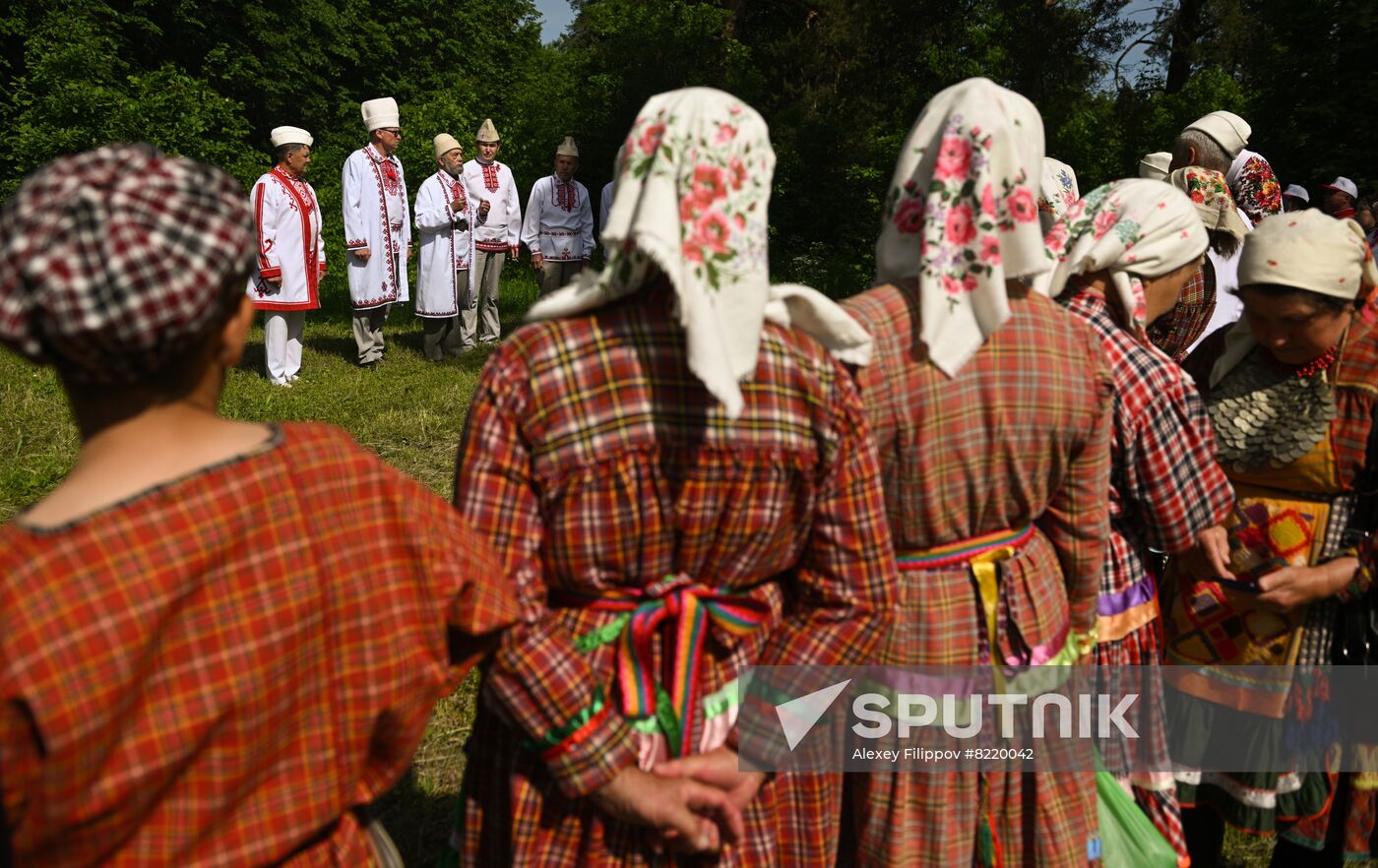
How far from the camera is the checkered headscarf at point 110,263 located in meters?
1.16

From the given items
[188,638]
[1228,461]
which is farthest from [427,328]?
[188,638]

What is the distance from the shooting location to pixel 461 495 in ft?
5.20

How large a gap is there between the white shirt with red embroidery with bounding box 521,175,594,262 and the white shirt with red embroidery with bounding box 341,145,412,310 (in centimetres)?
217

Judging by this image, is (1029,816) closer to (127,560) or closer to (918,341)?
(918,341)

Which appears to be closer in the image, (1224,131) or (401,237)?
(1224,131)

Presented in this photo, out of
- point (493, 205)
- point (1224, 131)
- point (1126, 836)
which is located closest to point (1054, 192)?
point (1224, 131)

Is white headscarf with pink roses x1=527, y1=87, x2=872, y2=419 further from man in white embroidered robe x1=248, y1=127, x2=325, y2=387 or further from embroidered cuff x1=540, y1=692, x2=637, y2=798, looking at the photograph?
man in white embroidered robe x1=248, y1=127, x2=325, y2=387

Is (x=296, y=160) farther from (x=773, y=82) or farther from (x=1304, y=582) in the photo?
(x=773, y=82)

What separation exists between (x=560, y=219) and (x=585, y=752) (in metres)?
10.5

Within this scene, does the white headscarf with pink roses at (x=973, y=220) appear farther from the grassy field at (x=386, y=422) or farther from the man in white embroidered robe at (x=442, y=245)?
the man in white embroidered robe at (x=442, y=245)

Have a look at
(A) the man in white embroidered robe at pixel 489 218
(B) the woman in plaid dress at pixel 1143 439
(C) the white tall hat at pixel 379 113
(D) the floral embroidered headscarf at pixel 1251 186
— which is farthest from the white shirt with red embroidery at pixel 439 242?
(B) the woman in plaid dress at pixel 1143 439

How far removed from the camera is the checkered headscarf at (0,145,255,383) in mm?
1156

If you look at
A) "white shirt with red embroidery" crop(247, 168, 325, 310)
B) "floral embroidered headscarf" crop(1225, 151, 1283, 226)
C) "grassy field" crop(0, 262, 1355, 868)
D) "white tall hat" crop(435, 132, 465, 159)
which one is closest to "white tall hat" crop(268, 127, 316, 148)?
"white shirt with red embroidery" crop(247, 168, 325, 310)

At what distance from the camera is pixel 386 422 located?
7441mm
